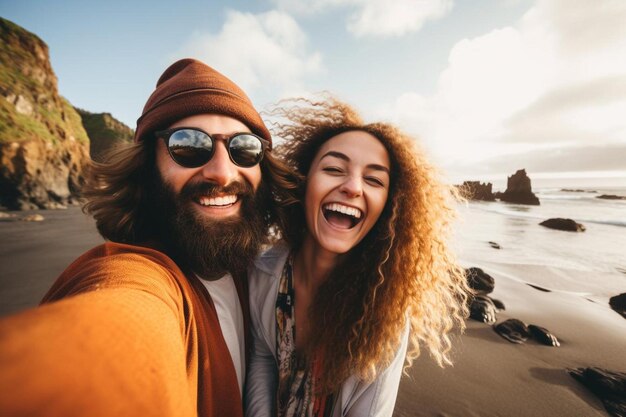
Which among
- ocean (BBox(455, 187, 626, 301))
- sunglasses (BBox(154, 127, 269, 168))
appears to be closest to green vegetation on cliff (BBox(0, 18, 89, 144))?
sunglasses (BBox(154, 127, 269, 168))

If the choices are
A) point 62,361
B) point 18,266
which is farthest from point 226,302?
point 18,266

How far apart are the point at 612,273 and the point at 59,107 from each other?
42.0 m

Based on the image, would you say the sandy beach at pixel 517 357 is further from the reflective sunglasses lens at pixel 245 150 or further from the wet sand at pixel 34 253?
the reflective sunglasses lens at pixel 245 150

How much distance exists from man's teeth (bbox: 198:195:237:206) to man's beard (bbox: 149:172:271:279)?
3 cm

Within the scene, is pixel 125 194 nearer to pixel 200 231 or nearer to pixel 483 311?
pixel 200 231

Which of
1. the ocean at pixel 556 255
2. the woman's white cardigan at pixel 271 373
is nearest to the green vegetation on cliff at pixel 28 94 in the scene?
the woman's white cardigan at pixel 271 373

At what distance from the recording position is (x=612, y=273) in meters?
7.67

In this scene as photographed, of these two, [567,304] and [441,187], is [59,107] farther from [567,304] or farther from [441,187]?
[567,304]

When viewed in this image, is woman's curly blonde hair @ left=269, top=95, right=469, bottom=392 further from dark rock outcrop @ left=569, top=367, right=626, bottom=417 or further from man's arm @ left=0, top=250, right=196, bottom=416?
dark rock outcrop @ left=569, top=367, right=626, bottom=417

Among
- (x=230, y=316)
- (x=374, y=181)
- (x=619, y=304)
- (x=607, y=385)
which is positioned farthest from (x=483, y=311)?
(x=230, y=316)

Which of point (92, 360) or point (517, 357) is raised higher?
point (92, 360)

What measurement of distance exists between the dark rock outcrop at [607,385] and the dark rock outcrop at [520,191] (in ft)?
118

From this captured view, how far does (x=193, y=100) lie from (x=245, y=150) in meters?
0.50

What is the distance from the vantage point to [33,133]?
20.6 metres
